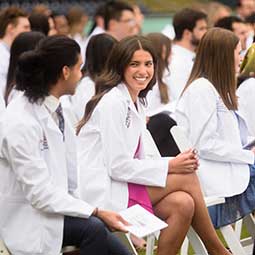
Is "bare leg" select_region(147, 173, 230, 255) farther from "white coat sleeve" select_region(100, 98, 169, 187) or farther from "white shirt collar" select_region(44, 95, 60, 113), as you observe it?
"white shirt collar" select_region(44, 95, 60, 113)

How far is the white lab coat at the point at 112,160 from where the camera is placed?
15.4ft

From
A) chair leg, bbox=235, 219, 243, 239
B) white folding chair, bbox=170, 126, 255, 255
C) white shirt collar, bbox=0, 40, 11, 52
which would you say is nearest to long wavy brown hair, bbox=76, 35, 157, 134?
white folding chair, bbox=170, 126, 255, 255

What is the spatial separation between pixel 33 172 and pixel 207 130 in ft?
4.98

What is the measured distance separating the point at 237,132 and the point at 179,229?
0.90 meters

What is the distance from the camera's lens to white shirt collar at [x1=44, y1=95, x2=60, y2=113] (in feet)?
13.8

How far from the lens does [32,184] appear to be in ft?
13.2

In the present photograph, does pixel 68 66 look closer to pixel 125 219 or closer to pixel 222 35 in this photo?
pixel 125 219

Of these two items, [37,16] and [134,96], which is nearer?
[134,96]

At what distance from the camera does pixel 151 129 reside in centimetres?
604

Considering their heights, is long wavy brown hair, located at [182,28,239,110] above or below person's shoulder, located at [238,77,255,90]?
above

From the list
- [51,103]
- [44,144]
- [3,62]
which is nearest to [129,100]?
[51,103]

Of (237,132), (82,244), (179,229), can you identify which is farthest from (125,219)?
(237,132)

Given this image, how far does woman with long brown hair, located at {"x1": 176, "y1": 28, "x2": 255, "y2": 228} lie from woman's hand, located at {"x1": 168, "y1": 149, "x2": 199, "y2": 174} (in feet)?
1.65

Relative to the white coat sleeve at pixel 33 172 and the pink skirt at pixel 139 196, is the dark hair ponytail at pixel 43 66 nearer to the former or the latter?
the white coat sleeve at pixel 33 172
